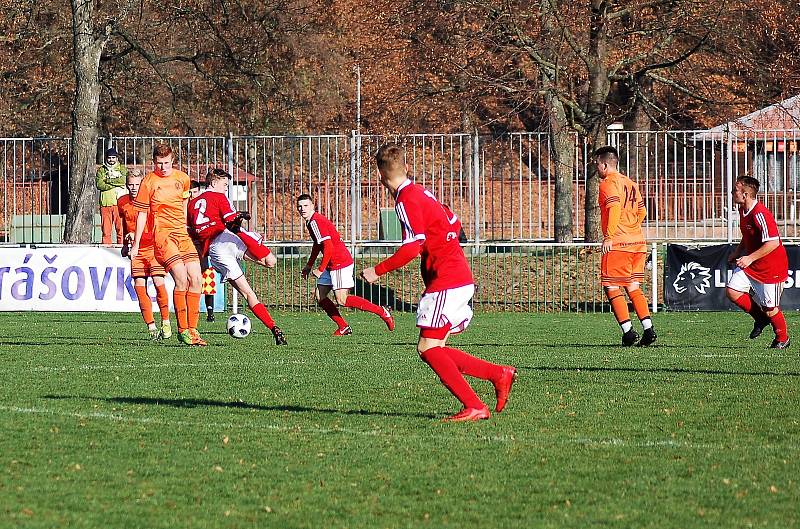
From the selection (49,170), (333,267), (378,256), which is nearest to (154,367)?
(333,267)

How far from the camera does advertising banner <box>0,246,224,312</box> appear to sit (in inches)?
888

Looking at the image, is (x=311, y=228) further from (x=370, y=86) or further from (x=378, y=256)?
(x=370, y=86)

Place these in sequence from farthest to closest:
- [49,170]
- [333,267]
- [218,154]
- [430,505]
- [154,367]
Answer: [49,170] → [218,154] → [333,267] → [154,367] → [430,505]

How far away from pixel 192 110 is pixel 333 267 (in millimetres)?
24333

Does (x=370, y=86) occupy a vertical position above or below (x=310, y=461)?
above

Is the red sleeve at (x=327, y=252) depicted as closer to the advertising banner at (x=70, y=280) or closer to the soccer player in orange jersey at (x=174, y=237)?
the soccer player in orange jersey at (x=174, y=237)

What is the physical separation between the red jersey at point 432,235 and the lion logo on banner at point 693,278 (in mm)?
14891

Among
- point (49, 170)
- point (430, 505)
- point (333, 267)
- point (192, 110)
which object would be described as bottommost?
point (430, 505)

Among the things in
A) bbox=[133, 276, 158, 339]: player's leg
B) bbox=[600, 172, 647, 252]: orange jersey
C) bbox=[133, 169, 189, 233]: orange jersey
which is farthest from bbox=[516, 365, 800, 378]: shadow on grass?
bbox=[133, 276, 158, 339]: player's leg

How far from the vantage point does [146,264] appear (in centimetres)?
1570

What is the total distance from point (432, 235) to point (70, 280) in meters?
15.0

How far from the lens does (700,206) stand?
25359mm

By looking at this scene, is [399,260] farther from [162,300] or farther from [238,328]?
[162,300]

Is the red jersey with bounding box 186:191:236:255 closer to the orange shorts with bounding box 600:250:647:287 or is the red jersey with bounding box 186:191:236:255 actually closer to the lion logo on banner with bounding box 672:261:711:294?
the orange shorts with bounding box 600:250:647:287
